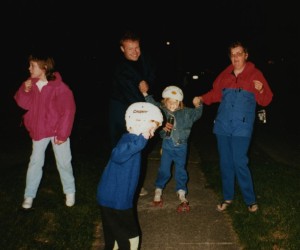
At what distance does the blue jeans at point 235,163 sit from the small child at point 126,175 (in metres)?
1.68

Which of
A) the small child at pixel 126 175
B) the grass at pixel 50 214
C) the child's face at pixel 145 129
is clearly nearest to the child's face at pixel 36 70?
the grass at pixel 50 214

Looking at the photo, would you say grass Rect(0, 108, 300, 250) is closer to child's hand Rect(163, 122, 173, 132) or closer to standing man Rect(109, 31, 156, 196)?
standing man Rect(109, 31, 156, 196)

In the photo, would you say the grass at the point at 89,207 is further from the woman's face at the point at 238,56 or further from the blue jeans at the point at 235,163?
the woman's face at the point at 238,56

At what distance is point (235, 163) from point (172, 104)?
1.05 m

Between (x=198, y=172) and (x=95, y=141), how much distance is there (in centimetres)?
411

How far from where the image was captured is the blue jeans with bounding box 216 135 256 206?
170 inches

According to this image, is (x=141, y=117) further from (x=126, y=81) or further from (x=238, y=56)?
(x=238, y=56)

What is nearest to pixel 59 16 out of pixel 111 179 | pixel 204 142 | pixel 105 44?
pixel 105 44

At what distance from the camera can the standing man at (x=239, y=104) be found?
4207mm

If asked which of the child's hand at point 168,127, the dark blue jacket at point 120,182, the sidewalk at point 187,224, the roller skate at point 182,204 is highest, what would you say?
the child's hand at point 168,127

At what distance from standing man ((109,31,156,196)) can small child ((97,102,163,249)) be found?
1.24m

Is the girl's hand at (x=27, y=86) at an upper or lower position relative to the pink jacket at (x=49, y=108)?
upper

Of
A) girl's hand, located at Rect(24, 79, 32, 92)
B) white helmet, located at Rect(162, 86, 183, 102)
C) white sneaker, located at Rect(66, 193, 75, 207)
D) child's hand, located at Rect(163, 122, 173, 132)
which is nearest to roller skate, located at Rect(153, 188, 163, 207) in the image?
child's hand, located at Rect(163, 122, 173, 132)

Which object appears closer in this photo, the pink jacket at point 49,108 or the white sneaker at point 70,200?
the pink jacket at point 49,108
